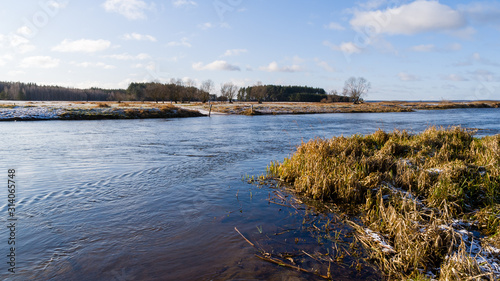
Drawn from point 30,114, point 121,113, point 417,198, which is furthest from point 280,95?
point 417,198

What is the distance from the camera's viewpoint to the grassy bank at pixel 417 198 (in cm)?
454

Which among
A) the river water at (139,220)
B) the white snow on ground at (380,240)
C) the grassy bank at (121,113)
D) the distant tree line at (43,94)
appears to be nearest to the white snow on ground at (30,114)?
the grassy bank at (121,113)

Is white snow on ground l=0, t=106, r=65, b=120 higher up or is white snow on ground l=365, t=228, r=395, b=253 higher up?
white snow on ground l=0, t=106, r=65, b=120

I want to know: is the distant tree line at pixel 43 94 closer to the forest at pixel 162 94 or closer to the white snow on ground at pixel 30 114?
the forest at pixel 162 94

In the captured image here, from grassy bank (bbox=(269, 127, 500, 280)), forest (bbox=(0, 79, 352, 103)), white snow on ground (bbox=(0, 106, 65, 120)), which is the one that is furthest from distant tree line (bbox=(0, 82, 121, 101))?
grassy bank (bbox=(269, 127, 500, 280))

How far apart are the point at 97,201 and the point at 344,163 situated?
7.63 m

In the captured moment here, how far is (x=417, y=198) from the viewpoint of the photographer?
6.98 metres

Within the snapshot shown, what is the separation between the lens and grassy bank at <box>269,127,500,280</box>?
454 cm

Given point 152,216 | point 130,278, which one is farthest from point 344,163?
point 130,278

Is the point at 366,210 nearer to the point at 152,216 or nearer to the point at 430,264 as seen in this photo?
the point at 430,264

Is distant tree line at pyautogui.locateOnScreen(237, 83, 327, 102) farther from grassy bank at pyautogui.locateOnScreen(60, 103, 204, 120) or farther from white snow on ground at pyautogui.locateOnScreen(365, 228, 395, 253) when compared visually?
white snow on ground at pyautogui.locateOnScreen(365, 228, 395, 253)

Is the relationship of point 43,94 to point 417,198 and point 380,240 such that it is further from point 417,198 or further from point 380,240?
point 380,240

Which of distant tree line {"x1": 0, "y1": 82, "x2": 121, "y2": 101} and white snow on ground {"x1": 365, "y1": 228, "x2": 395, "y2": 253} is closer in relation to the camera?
white snow on ground {"x1": 365, "y1": 228, "x2": 395, "y2": 253}

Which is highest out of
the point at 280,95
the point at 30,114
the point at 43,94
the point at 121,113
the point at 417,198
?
the point at 280,95
